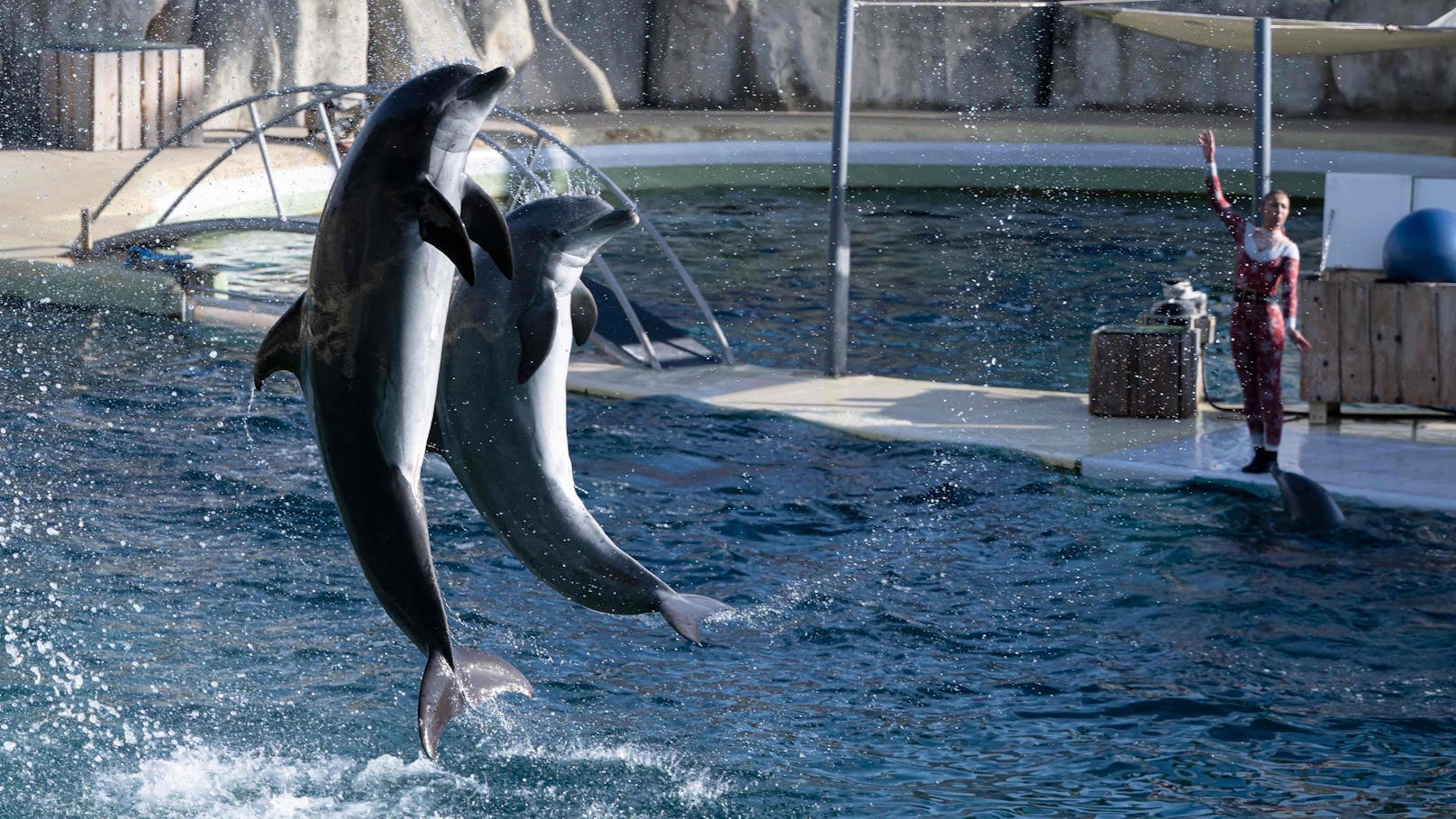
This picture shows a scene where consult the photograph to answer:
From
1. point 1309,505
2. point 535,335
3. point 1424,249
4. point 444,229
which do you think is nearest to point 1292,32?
point 1424,249

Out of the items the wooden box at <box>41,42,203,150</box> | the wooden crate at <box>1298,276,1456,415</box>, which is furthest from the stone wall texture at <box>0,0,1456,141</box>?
the wooden crate at <box>1298,276,1456,415</box>

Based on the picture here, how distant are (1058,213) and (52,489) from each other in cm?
1327

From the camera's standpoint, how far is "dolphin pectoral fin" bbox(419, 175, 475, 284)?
11.8 feet

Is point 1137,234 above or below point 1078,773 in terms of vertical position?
above

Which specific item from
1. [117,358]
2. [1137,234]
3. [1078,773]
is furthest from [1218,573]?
[1137,234]

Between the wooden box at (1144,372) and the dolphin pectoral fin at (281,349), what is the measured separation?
7263 mm

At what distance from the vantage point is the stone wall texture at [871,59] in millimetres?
23531

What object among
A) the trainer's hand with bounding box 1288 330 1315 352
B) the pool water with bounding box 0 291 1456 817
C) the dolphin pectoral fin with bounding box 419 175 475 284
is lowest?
the pool water with bounding box 0 291 1456 817

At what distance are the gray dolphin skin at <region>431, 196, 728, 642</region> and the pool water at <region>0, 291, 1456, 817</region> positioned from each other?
190cm

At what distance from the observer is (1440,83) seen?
23.9 m

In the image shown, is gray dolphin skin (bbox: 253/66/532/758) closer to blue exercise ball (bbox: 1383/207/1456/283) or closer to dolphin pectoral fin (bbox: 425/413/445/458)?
dolphin pectoral fin (bbox: 425/413/445/458)

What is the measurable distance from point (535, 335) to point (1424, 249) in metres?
7.80

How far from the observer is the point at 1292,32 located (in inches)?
484

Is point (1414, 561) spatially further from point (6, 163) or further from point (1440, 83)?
point (1440, 83)
